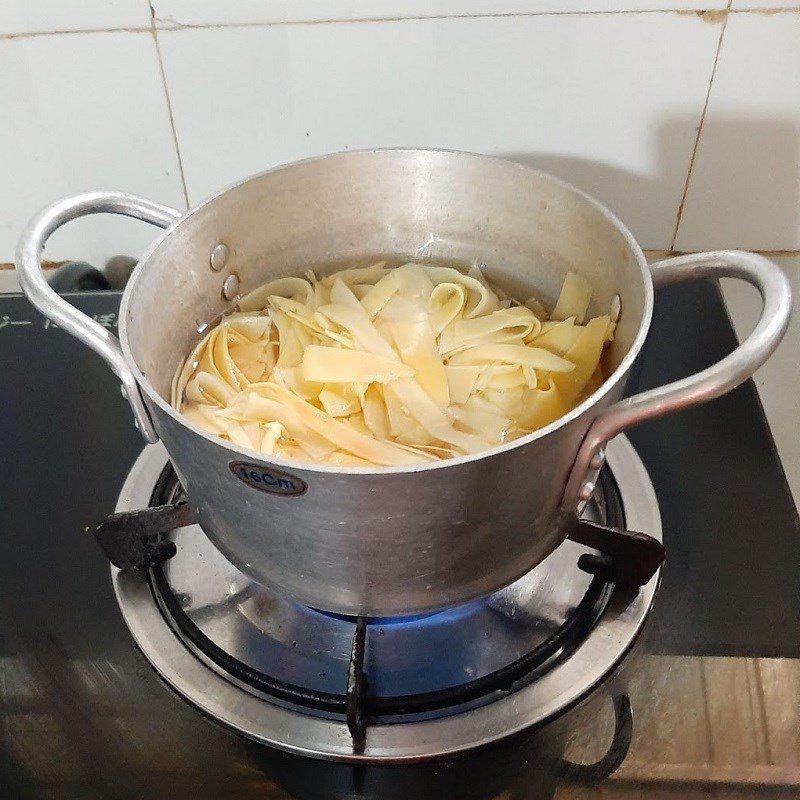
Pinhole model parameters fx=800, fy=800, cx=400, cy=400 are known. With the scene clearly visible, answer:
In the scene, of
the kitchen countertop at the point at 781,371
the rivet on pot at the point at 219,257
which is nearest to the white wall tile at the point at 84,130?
the kitchen countertop at the point at 781,371

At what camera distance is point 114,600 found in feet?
2.32

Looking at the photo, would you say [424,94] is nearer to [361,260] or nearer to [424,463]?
[361,260]

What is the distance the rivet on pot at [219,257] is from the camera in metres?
0.80

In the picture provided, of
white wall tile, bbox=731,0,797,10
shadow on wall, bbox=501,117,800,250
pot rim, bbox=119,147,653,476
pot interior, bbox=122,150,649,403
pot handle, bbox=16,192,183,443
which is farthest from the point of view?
shadow on wall, bbox=501,117,800,250

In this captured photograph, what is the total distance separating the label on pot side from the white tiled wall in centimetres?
57

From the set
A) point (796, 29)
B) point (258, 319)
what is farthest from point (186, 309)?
point (796, 29)

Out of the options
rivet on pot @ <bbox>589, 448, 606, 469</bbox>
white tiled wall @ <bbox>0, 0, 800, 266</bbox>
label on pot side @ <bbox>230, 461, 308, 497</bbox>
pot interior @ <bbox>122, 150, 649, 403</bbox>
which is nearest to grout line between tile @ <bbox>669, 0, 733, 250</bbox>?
white tiled wall @ <bbox>0, 0, 800, 266</bbox>

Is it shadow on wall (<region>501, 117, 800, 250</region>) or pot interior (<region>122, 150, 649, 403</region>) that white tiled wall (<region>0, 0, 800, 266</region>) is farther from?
pot interior (<region>122, 150, 649, 403</region>)

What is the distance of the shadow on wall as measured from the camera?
941mm

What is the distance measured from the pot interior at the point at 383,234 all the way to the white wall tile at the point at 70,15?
0.27 m

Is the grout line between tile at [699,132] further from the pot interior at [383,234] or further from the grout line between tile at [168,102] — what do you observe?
the grout line between tile at [168,102]

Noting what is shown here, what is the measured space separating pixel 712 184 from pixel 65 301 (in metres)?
0.76

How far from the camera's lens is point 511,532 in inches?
22.7

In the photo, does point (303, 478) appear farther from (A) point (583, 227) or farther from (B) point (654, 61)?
(B) point (654, 61)
